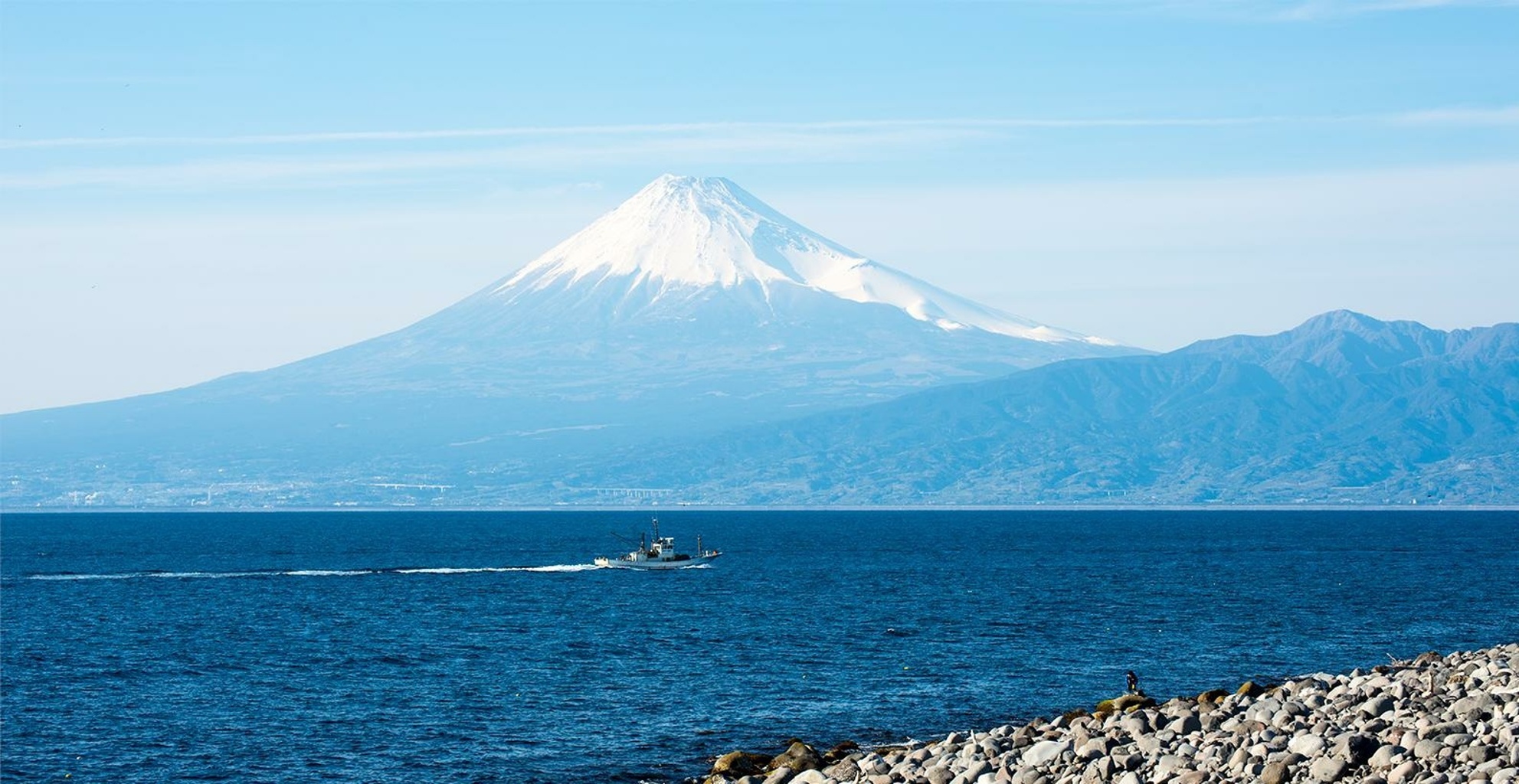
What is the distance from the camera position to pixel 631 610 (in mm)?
93000

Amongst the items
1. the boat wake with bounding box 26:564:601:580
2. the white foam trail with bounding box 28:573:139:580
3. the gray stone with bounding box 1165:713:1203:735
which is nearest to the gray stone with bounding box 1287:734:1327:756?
the gray stone with bounding box 1165:713:1203:735

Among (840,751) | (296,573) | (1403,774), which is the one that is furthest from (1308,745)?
(296,573)

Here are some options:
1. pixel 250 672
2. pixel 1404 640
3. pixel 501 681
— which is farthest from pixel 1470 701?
pixel 250 672

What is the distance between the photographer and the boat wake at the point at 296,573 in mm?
127062

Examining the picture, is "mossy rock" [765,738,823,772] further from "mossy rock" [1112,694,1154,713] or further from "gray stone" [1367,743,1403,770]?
"gray stone" [1367,743,1403,770]

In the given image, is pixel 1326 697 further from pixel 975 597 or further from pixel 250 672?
pixel 975 597

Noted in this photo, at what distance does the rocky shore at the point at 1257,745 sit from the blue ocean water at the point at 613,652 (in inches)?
262

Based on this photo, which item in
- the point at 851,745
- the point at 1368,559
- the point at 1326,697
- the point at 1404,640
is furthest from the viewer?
the point at 1368,559

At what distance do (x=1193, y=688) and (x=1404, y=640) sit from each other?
17.8 metres

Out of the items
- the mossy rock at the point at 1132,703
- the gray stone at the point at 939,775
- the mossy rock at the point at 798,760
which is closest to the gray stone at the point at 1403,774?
the gray stone at the point at 939,775

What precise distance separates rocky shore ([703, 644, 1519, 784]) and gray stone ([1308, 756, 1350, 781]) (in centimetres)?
2

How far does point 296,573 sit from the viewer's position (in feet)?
432

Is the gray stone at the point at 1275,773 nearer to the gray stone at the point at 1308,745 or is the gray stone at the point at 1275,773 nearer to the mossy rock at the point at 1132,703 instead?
the gray stone at the point at 1308,745

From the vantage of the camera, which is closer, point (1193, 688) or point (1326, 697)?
point (1326, 697)
